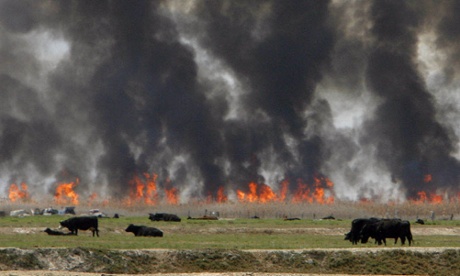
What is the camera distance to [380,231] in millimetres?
97062

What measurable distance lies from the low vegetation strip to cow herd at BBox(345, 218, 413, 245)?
1219cm

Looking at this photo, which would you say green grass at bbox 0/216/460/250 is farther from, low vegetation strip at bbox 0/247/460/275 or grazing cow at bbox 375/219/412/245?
low vegetation strip at bbox 0/247/460/275

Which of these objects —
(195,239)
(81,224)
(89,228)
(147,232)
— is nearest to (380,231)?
(195,239)

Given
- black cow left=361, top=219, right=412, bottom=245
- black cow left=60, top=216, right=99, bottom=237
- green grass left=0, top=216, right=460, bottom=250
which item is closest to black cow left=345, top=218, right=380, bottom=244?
black cow left=361, top=219, right=412, bottom=245

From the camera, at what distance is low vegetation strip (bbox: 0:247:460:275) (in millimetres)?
71062

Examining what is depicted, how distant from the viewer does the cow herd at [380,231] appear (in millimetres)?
95312

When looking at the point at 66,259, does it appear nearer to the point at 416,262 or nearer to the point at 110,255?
the point at 110,255

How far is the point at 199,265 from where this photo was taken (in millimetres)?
74500

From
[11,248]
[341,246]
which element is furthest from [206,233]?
[11,248]

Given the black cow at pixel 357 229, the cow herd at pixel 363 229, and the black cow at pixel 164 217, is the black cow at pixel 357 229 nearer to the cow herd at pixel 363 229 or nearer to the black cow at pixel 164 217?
the cow herd at pixel 363 229

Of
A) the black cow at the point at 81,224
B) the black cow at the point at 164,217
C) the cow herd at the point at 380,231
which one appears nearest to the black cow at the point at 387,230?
the cow herd at the point at 380,231

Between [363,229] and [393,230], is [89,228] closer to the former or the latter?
[363,229]

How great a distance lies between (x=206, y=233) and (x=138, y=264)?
41.3 meters

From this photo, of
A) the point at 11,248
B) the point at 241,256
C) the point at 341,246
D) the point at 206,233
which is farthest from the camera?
the point at 206,233
